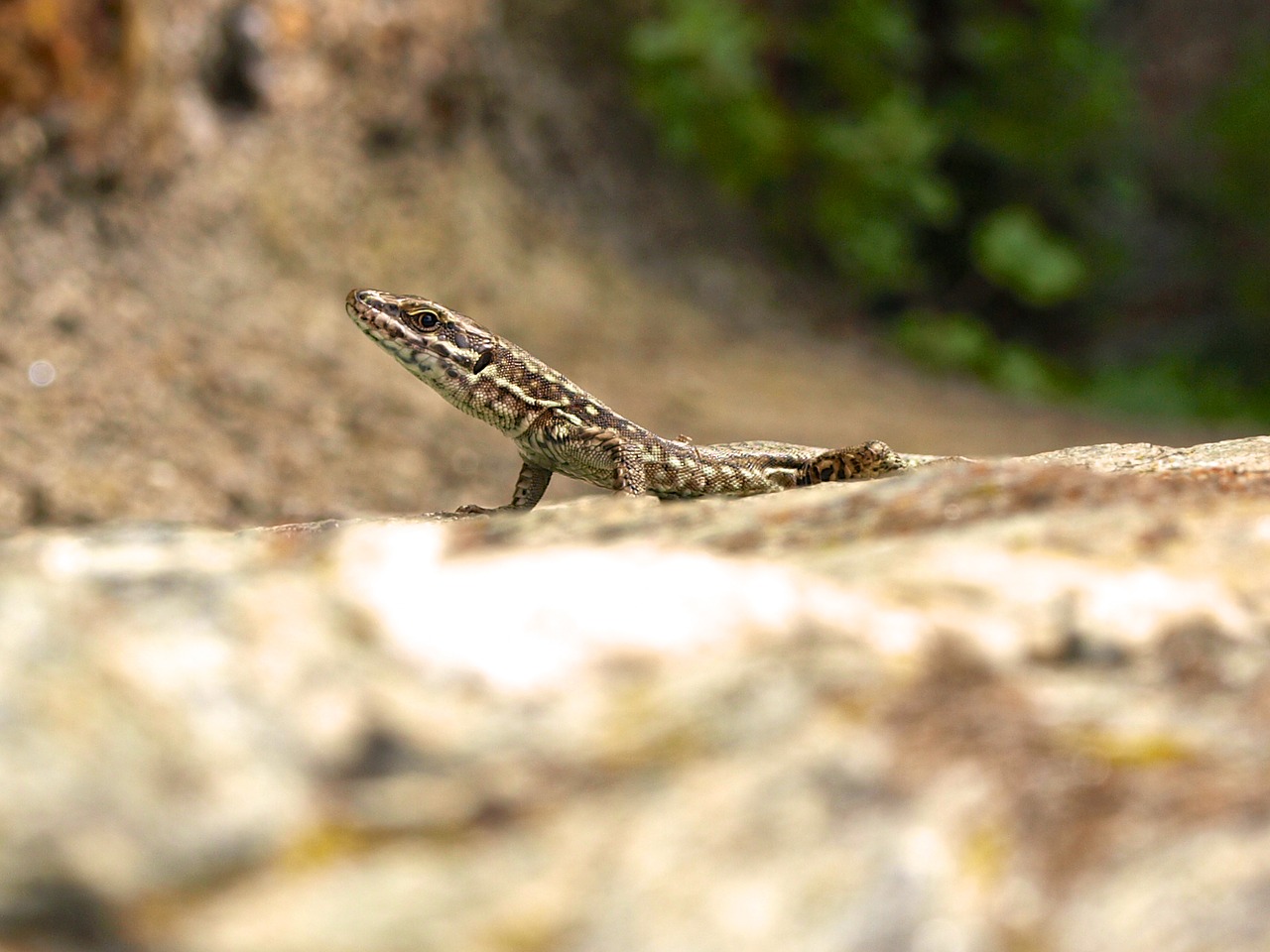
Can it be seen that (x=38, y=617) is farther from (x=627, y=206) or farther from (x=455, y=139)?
(x=627, y=206)

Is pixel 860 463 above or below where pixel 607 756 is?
above

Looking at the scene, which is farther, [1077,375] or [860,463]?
[1077,375]

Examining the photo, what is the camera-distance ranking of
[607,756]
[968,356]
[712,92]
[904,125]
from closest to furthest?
[607,756]
[712,92]
[904,125]
[968,356]

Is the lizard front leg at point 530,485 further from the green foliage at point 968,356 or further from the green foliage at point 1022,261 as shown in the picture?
the green foliage at point 1022,261

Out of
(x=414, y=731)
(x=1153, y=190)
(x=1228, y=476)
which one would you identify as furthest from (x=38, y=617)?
(x=1153, y=190)

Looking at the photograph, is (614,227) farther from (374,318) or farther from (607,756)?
(607,756)

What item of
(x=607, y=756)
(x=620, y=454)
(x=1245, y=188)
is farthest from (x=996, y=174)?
(x=607, y=756)

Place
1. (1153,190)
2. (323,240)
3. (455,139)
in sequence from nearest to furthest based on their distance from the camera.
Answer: (323,240) → (455,139) → (1153,190)

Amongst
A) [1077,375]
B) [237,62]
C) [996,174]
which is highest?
[996,174]
